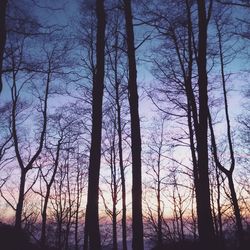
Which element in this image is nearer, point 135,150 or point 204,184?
point 204,184

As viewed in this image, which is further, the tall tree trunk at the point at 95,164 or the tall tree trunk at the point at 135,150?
the tall tree trunk at the point at 135,150

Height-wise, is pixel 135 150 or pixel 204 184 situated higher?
→ pixel 135 150

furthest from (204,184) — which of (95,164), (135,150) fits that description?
(95,164)

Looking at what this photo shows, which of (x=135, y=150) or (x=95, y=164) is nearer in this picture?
(x=95, y=164)

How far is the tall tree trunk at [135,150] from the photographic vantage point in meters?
9.20

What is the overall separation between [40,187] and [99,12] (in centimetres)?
2017

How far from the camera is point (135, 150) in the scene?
970 centimetres

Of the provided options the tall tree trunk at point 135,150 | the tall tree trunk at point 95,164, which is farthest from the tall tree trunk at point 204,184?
the tall tree trunk at point 95,164

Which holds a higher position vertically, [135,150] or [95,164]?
[135,150]

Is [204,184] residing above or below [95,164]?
below

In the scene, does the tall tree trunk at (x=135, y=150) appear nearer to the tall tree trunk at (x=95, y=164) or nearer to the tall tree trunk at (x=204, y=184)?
the tall tree trunk at (x=95, y=164)

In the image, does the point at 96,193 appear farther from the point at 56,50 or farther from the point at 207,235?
the point at 56,50

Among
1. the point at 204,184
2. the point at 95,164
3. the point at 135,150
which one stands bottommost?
the point at 204,184

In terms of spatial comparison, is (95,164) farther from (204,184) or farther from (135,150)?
(204,184)
